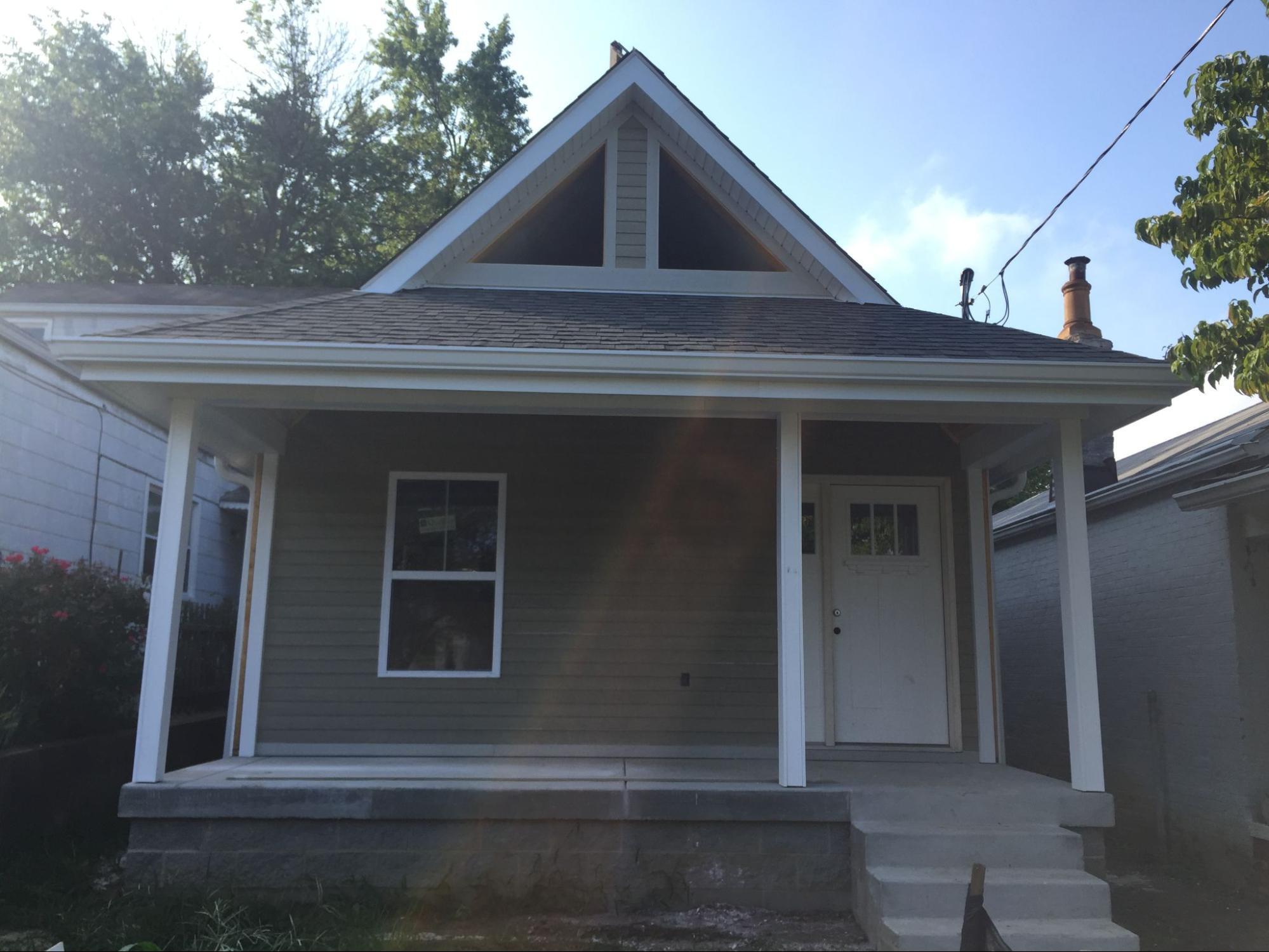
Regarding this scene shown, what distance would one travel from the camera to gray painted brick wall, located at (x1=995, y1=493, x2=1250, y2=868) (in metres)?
6.60

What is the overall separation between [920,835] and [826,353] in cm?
257

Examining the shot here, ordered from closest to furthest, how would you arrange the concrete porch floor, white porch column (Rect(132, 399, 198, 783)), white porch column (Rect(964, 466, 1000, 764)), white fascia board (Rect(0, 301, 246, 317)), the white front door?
1. the concrete porch floor
2. white porch column (Rect(132, 399, 198, 783))
3. white porch column (Rect(964, 466, 1000, 764))
4. the white front door
5. white fascia board (Rect(0, 301, 246, 317))

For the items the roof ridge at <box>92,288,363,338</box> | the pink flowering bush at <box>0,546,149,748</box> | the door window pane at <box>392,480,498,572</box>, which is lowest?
the pink flowering bush at <box>0,546,149,748</box>

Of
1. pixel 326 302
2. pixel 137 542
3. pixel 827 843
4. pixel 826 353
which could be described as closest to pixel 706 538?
pixel 826 353

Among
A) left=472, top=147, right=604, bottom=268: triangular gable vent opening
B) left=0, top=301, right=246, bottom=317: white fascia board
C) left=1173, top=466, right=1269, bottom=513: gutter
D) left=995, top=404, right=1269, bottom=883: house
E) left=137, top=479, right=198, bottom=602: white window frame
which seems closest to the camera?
left=1173, top=466, right=1269, bottom=513: gutter

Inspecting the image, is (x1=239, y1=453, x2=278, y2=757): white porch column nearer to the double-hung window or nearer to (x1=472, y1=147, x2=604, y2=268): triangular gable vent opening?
(x1=472, y1=147, x2=604, y2=268): triangular gable vent opening

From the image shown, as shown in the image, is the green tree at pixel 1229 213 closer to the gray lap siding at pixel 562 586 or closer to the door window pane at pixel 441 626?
the gray lap siding at pixel 562 586

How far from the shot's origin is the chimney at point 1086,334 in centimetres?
940

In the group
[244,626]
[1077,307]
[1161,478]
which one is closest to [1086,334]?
[1077,307]

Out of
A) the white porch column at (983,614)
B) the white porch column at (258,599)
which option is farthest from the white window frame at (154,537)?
the white porch column at (983,614)

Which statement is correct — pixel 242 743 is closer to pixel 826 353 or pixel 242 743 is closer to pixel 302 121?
pixel 826 353

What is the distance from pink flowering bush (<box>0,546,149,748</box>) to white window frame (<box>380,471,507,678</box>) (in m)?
1.92

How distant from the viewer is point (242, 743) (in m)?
6.77

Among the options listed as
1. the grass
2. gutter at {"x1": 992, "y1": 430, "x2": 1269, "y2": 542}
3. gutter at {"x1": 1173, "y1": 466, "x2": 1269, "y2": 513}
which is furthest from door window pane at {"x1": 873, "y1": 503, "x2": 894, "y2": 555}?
the grass
